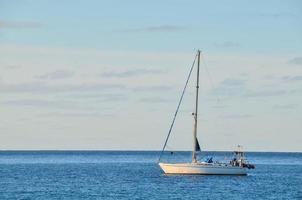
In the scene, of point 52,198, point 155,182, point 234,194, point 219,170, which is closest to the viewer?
point 52,198

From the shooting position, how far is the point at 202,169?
114312mm

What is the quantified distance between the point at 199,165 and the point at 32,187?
2267cm

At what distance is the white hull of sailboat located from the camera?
4500 inches

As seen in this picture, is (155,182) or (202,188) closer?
(202,188)

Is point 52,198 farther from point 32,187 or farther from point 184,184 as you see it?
Answer: point 184,184

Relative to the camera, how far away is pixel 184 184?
342 feet

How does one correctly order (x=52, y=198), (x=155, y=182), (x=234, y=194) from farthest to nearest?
(x=155, y=182) → (x=234, y=194) → (x=52, y=198)

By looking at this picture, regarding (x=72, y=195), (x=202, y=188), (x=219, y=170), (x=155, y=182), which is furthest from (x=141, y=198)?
(x=219, y=170)

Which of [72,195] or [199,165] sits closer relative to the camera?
[72,195]

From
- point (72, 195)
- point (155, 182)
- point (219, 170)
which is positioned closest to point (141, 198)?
point (72, 195)

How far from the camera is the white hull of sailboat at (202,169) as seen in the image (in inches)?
4500

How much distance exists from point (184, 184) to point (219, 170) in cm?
1266

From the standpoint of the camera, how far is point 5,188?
10006 cm

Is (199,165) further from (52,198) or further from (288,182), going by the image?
(52,198)
